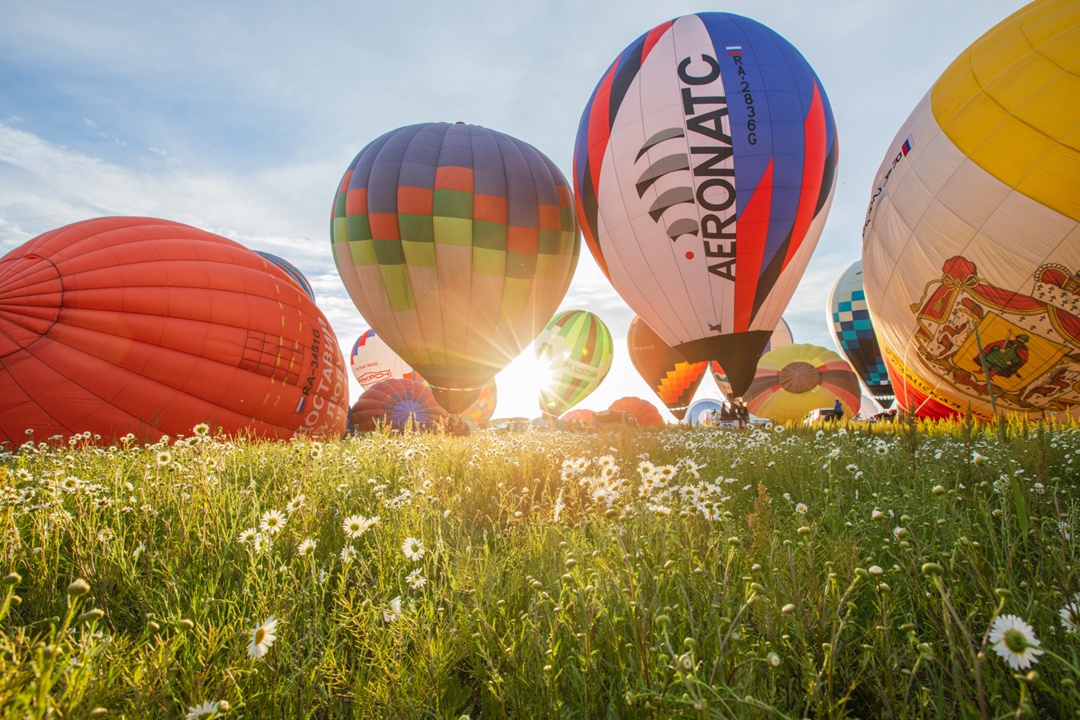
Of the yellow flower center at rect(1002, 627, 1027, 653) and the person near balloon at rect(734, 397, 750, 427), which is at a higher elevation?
→ the person near balloon at rect(734, 397, 750, 427)

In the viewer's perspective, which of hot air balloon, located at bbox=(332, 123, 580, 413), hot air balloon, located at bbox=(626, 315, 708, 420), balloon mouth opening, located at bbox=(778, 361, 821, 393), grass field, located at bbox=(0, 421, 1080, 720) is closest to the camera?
grass field, located at bbox=(0, 421, 1080, 720)

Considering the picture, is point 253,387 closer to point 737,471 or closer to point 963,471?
point 737,471

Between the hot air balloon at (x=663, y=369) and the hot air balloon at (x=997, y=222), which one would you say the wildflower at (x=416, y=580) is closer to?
the hot air balloon at (x=997, y=222)

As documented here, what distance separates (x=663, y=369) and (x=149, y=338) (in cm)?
2151

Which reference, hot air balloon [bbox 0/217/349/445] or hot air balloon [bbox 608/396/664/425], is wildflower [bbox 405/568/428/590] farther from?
hot air balloon [bbox 608/396/664/425]

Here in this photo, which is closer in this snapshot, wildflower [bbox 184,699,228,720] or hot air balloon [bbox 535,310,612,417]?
wildflower [bbox 184,699,228,720]

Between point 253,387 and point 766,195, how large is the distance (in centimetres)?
1056

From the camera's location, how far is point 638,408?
30.0m

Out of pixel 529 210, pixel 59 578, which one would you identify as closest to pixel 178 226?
pixel 529 210

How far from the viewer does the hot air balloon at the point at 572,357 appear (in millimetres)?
28297

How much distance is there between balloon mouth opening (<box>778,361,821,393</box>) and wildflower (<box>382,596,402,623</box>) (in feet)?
97.6

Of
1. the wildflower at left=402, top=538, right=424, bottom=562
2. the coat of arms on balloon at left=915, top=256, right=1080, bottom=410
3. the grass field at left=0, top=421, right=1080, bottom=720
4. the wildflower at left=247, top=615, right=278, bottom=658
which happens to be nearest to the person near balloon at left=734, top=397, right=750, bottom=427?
the coat of arms on balloon at left=915, top=256, right=1080, bottom=410

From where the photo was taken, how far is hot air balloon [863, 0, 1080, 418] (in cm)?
651

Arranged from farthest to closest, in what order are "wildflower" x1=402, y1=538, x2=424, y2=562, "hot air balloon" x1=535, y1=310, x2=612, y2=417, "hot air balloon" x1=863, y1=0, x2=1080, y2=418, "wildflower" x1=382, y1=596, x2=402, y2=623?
"hot air balloon" x1=535, y1=310, x2=612, y2=417 → "hot air balloon" x1=863, y1=0, x2=1080, y2=418 → "wildflower" x1=402, y1=538, x2=424, y2=562 → "wildflower" x1=382, y1=596, x2=402, y2=623
